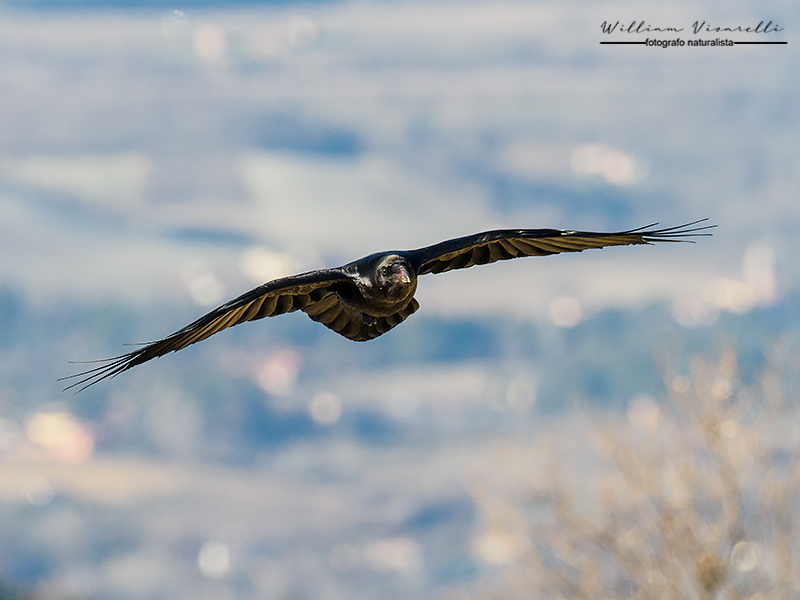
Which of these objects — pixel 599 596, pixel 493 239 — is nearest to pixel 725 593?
pixel 599 596

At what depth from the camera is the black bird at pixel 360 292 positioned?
4590 millimetres

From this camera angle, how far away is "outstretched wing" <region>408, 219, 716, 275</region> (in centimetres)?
496

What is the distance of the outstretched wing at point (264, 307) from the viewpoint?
449 cm

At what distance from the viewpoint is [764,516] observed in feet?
45.8

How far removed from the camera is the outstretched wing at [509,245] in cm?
496

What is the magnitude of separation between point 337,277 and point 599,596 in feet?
34.9

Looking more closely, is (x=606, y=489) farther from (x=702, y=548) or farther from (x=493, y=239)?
(x=493, y=239)

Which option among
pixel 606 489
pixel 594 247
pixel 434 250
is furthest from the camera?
pixel 606 489

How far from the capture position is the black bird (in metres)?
4.59

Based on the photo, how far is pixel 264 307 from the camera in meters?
4.95

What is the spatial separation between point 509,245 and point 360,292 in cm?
123

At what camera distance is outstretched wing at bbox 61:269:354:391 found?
4492 mm

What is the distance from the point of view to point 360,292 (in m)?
4.74

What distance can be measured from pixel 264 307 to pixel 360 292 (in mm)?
522
